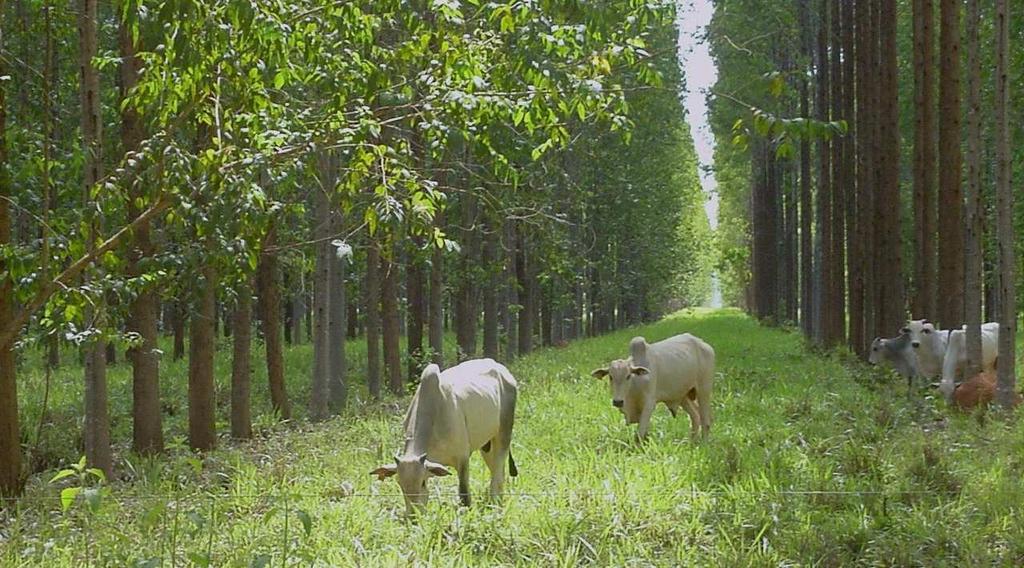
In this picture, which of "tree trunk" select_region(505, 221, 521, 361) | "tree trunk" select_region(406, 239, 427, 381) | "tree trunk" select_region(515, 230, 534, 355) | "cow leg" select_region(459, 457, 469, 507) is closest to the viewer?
"cow leg" select_region(459, 457, 469, 507)

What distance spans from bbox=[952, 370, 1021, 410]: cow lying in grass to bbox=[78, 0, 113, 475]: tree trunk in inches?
407

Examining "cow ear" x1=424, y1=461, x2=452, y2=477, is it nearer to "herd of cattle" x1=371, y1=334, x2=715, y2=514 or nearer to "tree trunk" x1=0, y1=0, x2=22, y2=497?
"herd of cattle" x1=371, y1=334, x2=715, y2=514

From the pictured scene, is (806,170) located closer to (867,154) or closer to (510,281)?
(867,154)

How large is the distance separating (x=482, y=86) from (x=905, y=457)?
19.2ft

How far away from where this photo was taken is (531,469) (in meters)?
10.3

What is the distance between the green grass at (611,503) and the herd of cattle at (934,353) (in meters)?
1.07

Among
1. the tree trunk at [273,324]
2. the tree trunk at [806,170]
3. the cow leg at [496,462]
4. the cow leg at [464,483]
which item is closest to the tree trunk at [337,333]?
the tree trunk at [273,324]

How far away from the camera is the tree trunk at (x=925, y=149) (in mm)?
18188

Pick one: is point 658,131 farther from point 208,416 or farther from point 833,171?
point 208,416

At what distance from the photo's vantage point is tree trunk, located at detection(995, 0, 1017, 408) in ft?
41.8

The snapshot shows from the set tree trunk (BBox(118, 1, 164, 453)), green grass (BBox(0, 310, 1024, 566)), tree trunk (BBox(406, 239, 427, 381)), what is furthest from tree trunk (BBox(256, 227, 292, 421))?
tree trunk (BBox(118, 1, 164, 453))

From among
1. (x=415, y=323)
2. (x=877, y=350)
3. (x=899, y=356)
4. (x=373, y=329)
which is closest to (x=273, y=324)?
(x=373, y=329)

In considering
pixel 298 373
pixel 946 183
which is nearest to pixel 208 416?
pixel 946 183

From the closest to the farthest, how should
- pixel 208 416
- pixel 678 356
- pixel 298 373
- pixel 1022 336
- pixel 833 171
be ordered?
pixel 678 356, pixel 208 416, pixel 833 171, pixel 298 373, pixel 1022 336
